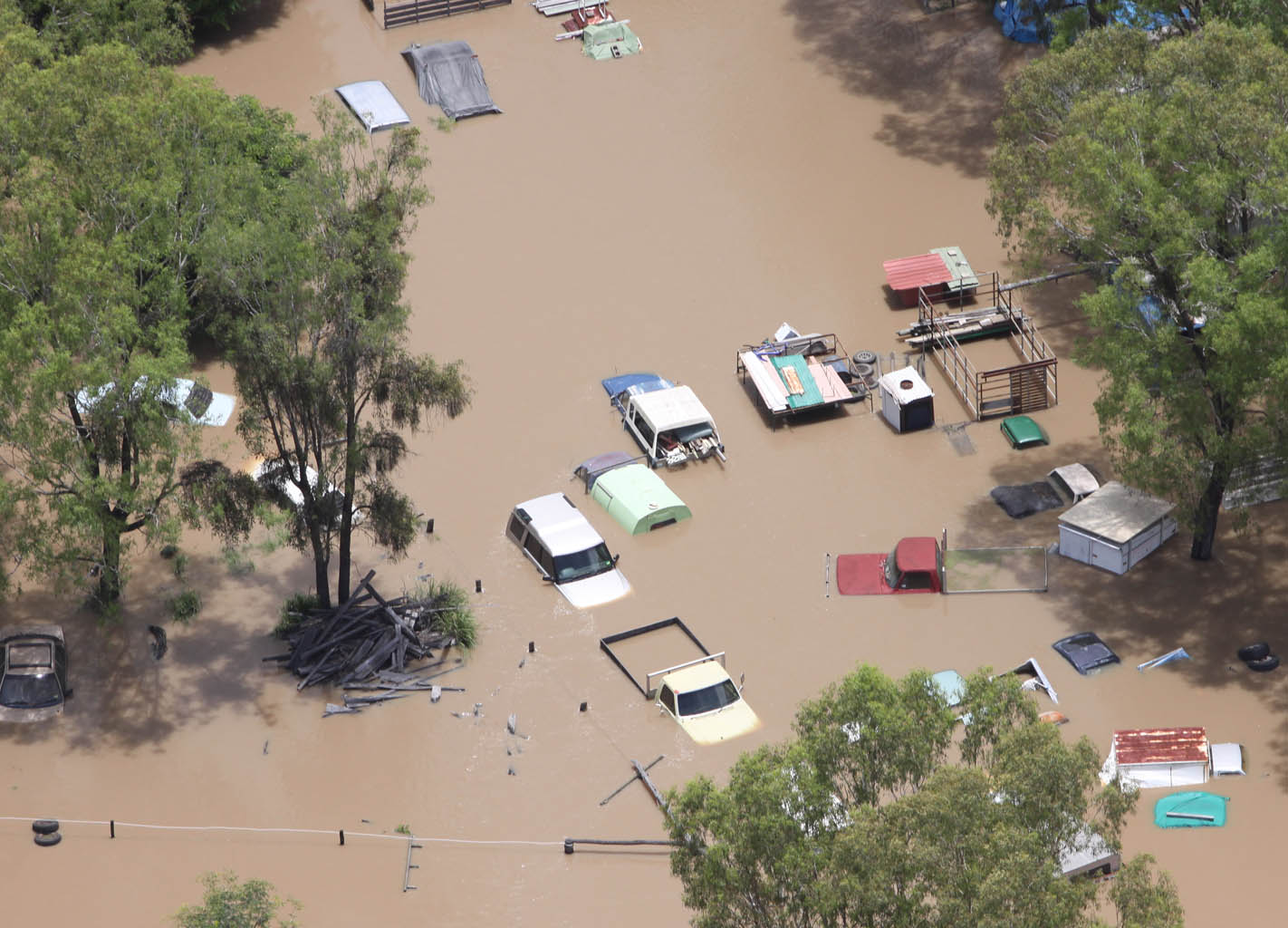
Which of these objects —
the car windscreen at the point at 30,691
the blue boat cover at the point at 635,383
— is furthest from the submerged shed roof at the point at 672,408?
the car windscreen at the point at 30,691

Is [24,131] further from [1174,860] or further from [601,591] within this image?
[1174,860]

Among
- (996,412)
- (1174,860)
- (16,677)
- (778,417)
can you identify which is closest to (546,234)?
(778,417)

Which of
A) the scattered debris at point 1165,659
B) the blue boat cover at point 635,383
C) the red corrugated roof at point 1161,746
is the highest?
the blue boat cover at point 635,383

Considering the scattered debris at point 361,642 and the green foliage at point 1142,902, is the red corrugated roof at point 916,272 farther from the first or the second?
the green foliage at point 1142,902

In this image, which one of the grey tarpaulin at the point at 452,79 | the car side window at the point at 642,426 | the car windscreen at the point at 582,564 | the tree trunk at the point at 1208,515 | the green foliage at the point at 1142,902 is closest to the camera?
the green foliage at the point at 1142,902

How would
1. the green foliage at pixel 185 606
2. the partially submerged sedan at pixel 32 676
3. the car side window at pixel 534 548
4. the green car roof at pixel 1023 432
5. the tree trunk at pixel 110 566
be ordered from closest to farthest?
the tree trunk at pixel 110 566 < the partially submerged sedan at pixel 32 676 < the green foliage at pixel 185 606 < the car side window at pixel 534 548 < the green car roof at pixel 1023 432

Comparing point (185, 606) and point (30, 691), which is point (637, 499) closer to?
point (185, 606)
